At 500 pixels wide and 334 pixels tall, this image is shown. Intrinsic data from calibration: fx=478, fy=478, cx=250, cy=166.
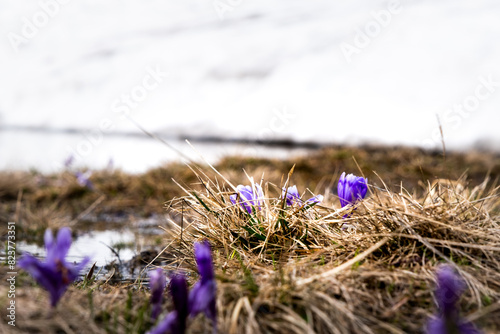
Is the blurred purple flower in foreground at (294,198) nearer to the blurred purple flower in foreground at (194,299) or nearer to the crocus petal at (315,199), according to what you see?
the crocus petal at (315,199)

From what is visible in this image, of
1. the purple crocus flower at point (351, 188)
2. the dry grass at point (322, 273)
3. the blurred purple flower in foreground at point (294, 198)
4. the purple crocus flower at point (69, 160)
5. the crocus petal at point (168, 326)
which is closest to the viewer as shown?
the crocus petal at point (168, 326)

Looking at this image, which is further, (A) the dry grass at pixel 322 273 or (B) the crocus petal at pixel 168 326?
(A) the dry grass at pixel 322 273

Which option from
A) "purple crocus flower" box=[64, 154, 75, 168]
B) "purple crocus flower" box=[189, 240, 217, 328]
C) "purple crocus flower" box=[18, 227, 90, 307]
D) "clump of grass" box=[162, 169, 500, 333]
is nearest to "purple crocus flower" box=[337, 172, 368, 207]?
"clump of grass" box=[162, 169, 500, 333]

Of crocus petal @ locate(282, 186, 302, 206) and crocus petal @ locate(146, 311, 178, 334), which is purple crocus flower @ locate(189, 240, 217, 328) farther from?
crocus petal @ locate(282, 186, 302, 206)

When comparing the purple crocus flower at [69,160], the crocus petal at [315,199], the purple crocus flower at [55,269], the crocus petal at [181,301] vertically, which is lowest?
the crocus petal at [181,301]

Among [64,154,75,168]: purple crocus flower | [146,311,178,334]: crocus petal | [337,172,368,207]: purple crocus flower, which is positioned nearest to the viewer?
[146,311,178,334]: crocus petal

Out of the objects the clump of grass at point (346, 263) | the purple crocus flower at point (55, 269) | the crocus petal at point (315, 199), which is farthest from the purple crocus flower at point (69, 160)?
the purple crocus flower at point (55, 269)

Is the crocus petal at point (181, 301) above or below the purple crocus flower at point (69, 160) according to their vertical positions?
below

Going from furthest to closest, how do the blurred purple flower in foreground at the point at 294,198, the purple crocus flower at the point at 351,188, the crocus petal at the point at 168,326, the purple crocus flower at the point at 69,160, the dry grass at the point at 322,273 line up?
the purple crocus flower at the point at 69,160, the blurred purple flower in foreground at the point at 294,198, the purple crocus flower at the point at 351,188, the dry grass at the point at 322,273, the crocus petal at the point at 168,326
